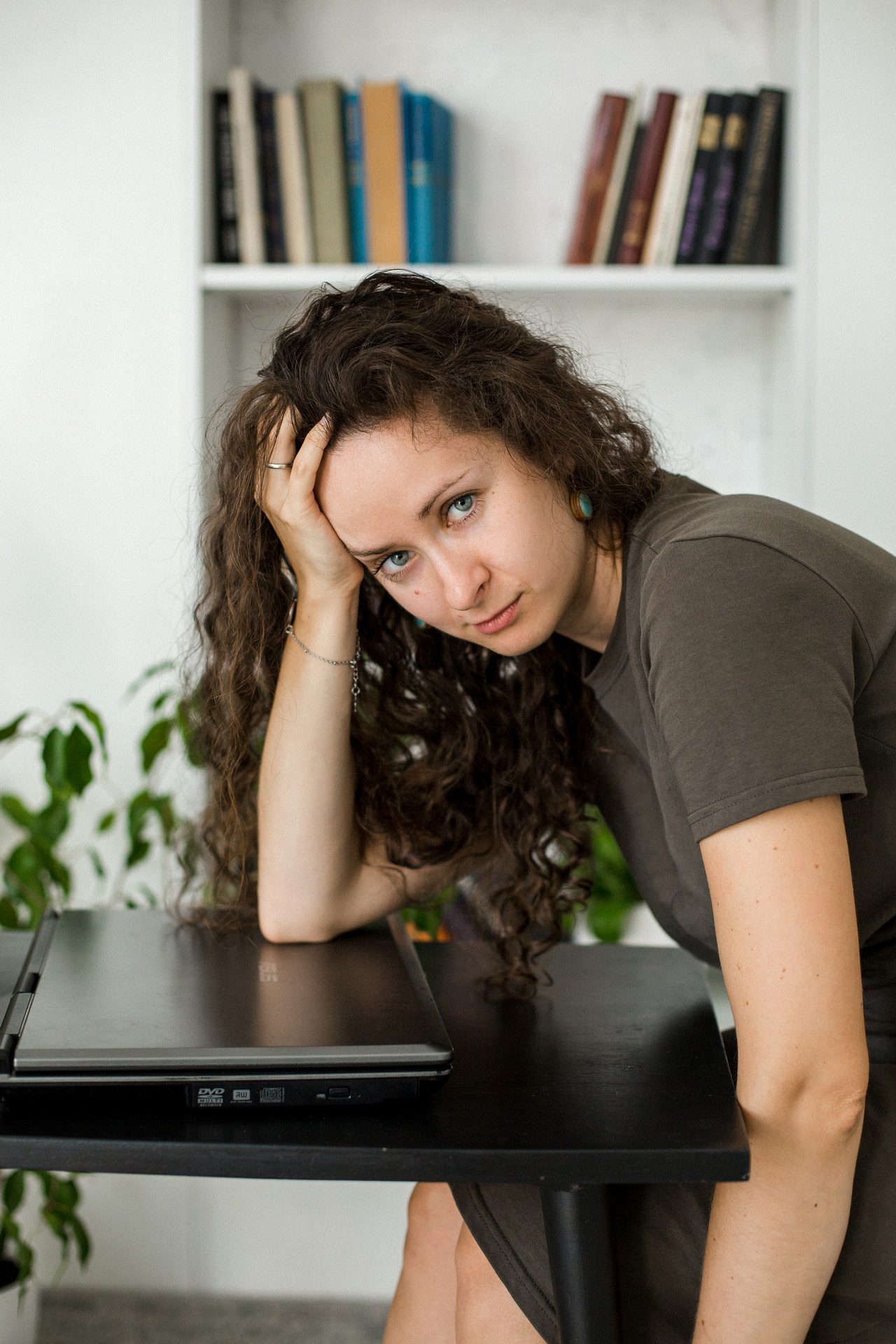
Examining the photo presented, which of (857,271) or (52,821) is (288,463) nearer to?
(52,821)

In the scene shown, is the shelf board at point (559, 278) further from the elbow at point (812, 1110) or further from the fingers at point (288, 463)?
the elbow at point (812, 1110)

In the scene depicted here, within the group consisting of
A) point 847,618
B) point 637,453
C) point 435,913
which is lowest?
point 435,913

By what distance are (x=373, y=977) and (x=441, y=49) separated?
1767 mm

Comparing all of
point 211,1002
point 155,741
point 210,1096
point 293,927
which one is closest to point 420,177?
point 155,741

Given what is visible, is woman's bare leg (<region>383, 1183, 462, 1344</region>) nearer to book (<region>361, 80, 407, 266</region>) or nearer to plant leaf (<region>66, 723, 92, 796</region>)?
plant leaf (<region>66, 723, 92, 796</region>)

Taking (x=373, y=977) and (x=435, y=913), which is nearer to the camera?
(x=373, y=977)

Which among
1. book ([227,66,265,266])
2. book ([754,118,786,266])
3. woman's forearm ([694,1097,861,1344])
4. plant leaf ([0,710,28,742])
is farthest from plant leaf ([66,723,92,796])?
book ([754,118,786,266])

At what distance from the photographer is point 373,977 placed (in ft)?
2.99

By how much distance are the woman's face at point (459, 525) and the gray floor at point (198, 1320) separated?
4.78 feet

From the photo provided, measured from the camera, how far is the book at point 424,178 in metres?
1.88

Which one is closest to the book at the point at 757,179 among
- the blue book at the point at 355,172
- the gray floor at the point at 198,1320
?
the blue book at the point at 355,172

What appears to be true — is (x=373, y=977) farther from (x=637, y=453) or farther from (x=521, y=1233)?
(x=637, y=453)

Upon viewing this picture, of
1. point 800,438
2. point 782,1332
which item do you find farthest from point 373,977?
point 800,438

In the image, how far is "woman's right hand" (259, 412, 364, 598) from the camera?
37.4 inches
